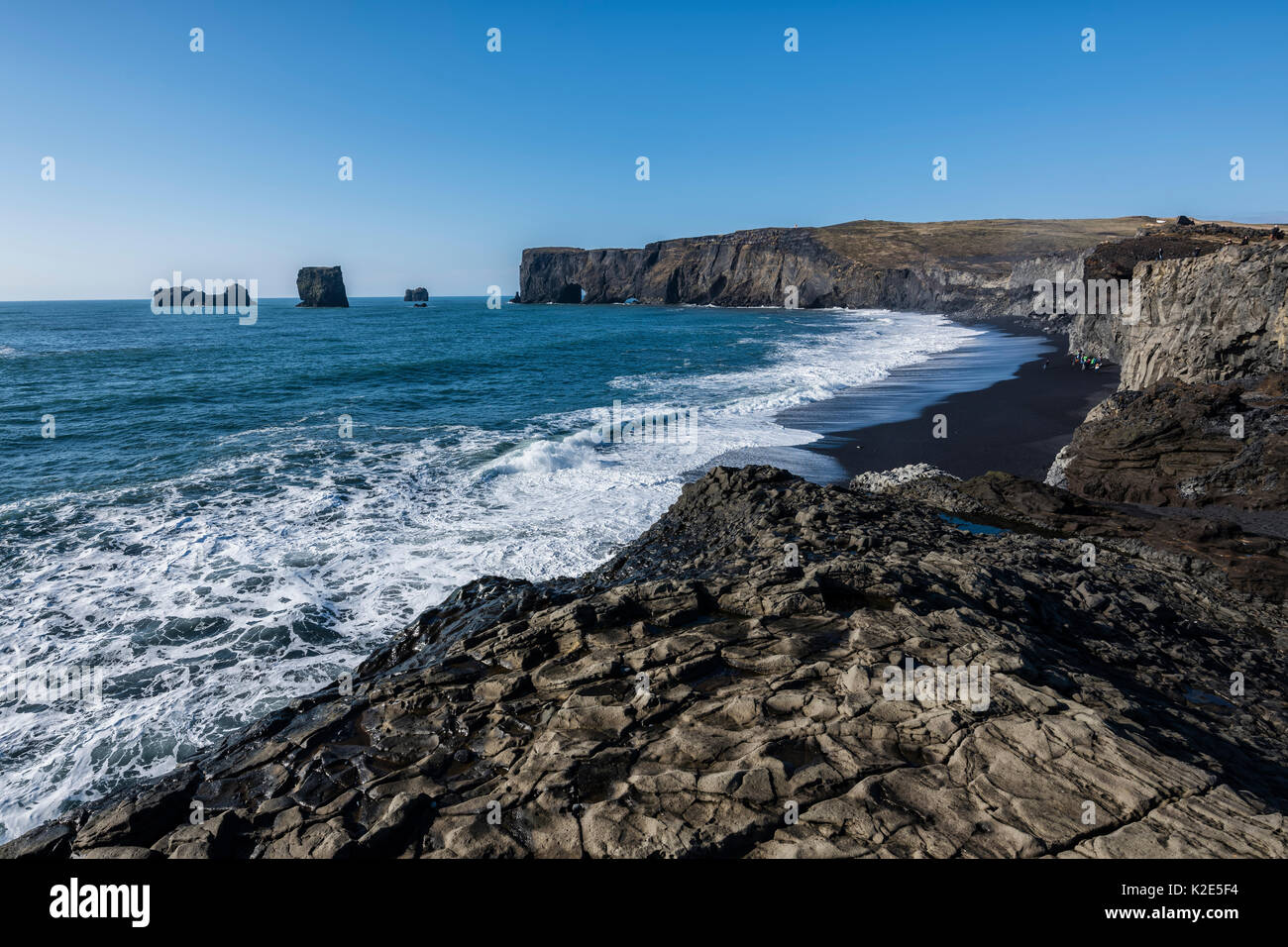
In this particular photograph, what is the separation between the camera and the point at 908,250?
12531 centimetres

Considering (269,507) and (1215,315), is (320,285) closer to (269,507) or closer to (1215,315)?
(269,507)

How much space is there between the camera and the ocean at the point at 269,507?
9312 mm

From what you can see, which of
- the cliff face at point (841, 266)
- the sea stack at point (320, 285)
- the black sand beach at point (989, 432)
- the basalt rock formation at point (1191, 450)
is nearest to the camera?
the basalt rock formation at point (1191, 450)

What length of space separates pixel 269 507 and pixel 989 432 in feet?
83.9

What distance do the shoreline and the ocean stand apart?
4.77 feet

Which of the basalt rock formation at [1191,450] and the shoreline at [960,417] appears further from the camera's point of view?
the shoreline at [960,417]

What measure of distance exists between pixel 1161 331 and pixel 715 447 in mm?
17359

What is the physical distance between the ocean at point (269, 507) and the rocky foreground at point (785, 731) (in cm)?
252

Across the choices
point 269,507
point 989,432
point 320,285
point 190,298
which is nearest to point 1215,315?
point 989,432

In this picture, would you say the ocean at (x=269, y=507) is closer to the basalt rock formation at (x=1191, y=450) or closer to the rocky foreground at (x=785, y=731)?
the rocky foreground at (x=785, y=731)

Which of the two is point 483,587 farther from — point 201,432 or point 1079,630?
point 201,432

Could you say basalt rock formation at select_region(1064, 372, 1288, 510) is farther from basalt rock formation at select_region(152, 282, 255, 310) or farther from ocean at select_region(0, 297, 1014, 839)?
basalt rock formation at select_region(152, 282, 255, 310)

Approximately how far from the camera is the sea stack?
156500 mm

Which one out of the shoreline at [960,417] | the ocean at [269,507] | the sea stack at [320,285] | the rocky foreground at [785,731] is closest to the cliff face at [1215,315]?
the shoreline at [960,417]
